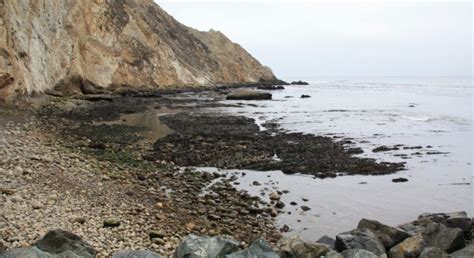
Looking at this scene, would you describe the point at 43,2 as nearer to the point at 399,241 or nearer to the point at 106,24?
the point at 106,24

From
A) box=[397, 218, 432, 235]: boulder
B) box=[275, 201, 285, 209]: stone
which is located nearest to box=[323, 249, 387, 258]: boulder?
box=[397, 218, 432, 235]: boulder

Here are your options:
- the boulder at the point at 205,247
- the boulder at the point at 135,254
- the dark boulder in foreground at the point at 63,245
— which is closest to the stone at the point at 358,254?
the boulder at the point at 205,247

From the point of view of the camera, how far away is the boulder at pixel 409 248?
7859mm

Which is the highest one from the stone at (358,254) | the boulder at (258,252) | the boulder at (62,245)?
the boulder at (62,245)

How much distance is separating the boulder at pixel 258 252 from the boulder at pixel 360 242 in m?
1.66

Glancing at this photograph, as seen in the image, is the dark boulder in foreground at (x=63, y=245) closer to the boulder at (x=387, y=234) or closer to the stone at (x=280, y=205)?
the boulder at (x=387, y=234)

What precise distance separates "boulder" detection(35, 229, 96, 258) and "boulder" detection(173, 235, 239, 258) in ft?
4.59

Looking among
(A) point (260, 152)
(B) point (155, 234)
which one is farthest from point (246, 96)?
(B) point (155, 234)

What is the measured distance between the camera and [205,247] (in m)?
7.03

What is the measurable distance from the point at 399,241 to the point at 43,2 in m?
33.4

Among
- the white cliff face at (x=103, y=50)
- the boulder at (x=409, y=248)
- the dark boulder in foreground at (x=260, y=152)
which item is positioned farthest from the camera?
the white cliff face at (x=103, y=50)

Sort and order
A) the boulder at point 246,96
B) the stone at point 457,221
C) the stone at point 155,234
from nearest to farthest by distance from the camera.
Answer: the stone at point 155,234
the stone at point 457,221
the boulder at point 246,96

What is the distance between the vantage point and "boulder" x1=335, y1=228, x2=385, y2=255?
8000 mm

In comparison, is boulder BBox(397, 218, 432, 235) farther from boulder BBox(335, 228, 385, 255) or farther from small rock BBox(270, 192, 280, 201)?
small rock BBox(270, 192, 280, 201)
